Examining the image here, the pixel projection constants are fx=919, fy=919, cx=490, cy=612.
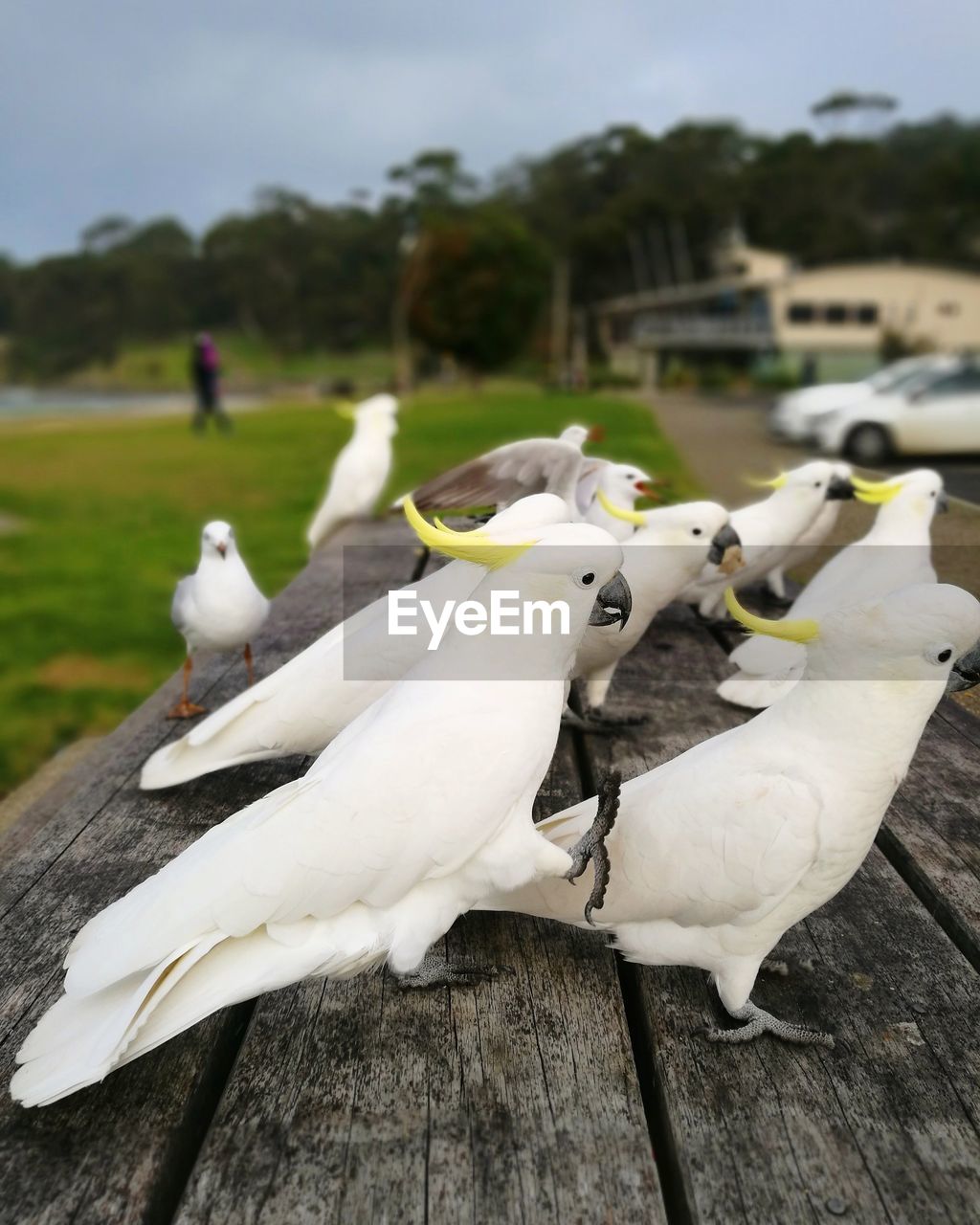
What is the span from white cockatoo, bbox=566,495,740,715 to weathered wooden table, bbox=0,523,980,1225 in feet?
3.12

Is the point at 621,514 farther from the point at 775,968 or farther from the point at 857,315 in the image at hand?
the point at 857,315

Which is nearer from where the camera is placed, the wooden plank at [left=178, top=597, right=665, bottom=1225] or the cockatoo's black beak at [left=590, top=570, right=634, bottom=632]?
the wooden plank at [left=178, top=597, right=665, bottom=1225]

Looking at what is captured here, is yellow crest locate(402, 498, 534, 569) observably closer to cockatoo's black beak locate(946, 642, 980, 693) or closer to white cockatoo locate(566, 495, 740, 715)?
cockatoo's black beak locate(946, 642, 980, 693)

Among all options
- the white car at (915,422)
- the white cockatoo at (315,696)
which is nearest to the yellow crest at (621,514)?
the white cockatoo at (315,696)

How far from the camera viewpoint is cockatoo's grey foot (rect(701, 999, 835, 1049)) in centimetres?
125

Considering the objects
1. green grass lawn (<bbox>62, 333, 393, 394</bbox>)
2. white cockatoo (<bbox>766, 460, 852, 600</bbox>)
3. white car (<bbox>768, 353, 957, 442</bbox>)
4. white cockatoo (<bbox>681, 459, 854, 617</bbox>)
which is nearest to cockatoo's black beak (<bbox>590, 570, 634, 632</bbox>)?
white cockatoo (<bbox>681, 459, 854, 617</bbox>)

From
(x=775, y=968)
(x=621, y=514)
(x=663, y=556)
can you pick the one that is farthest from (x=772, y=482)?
(x=775, y=968)

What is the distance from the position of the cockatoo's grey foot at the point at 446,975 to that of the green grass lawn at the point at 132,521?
2.79m

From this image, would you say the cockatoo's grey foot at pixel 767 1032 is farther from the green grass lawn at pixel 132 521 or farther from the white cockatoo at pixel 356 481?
the white cockatoo at pixel 356 481

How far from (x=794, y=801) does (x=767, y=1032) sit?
0.32m

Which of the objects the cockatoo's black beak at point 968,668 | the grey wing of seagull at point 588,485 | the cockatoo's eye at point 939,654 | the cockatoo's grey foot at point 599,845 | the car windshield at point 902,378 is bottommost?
the car windshield at point 902,378

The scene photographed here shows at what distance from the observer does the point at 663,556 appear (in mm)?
2613

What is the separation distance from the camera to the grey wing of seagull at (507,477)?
2.49 metres

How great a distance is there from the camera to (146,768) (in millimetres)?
1853
